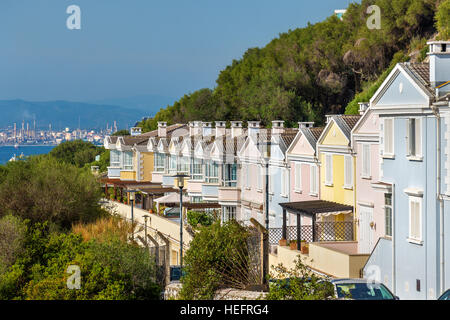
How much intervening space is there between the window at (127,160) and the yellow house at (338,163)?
130 ft

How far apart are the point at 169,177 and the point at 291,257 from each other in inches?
1292

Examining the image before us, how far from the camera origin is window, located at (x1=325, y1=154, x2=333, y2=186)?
36.1m

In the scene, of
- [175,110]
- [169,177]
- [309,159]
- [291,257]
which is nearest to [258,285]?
[291,257]

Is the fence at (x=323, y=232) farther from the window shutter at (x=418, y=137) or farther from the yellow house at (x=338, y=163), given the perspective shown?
the window shutter at (x=418, y=137)

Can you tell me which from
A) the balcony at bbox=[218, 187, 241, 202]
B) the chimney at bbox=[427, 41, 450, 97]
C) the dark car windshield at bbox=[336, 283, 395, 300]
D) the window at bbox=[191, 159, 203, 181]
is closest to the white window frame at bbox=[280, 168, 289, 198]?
the balcony at bbox=[218, 187, 241, 202]

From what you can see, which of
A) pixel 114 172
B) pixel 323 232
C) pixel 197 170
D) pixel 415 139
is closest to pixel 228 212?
pixel 197 170

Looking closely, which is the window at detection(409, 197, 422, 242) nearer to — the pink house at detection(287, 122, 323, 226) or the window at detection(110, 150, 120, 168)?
the pink house at detection(287, 122, 323, 226)

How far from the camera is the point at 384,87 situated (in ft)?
85.1

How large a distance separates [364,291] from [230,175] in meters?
31.0

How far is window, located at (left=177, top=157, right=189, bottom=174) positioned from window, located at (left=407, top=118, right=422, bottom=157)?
3731 cm

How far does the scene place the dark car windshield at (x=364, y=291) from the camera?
65.5 ft

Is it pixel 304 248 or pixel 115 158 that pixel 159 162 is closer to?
pixel 115 158

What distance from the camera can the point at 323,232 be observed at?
34250 mm

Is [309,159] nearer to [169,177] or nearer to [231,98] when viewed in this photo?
[169,177]
